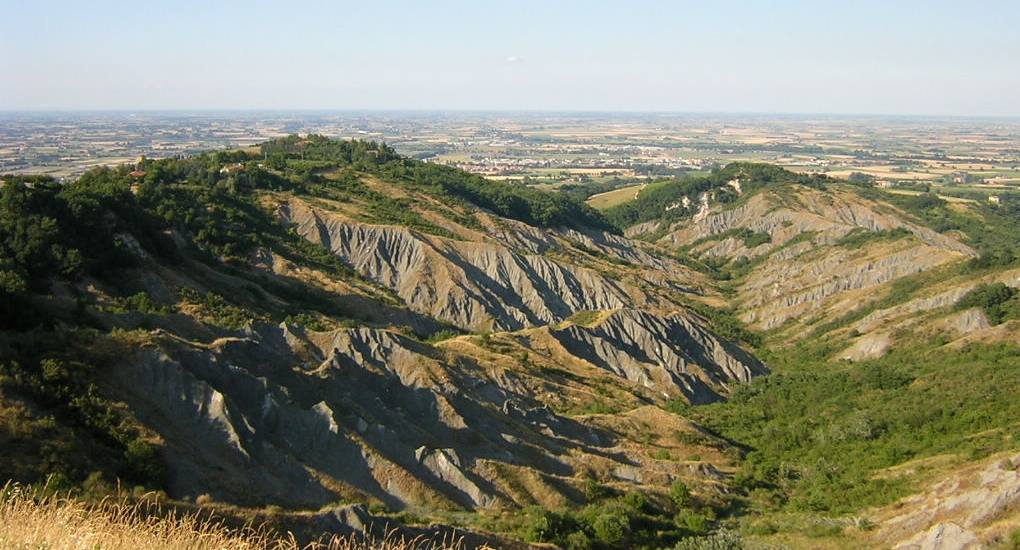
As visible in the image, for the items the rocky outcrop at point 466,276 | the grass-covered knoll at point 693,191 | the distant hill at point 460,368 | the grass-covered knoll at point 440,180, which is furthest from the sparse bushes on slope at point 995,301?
the grass-covered knoll at point 693,191

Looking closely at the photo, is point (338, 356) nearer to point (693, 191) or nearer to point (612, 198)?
point (693, 191)

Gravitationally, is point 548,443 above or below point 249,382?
below

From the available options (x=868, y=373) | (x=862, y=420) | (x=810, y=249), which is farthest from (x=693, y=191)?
(x=862, y=420)

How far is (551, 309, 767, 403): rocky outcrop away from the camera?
54688 millimetres

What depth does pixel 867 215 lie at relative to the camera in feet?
370

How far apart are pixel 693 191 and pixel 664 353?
81.0 meters

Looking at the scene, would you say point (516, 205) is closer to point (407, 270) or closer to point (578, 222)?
point (578, 222)


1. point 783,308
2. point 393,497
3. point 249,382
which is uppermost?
point 249,382

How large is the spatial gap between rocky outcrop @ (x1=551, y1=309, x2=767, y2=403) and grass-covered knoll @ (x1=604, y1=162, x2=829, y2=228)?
232 feet

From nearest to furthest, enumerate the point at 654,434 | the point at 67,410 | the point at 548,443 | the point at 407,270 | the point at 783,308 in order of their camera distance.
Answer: the point at 67,410 → the point at 548,443 → the point at 654,434 → the point at 407,270 → the point at 783,308

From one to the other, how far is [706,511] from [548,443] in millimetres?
7795

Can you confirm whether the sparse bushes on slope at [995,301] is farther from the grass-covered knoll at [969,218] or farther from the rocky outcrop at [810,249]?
the grass-covered knoll at [969,218]

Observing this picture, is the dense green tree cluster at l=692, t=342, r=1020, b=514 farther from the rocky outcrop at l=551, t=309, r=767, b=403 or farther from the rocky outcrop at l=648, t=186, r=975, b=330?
the rocky outcrop at l=648, t=186, r=975, b=330

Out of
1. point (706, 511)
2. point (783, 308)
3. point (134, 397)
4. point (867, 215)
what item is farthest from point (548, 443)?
point (867, 215)
